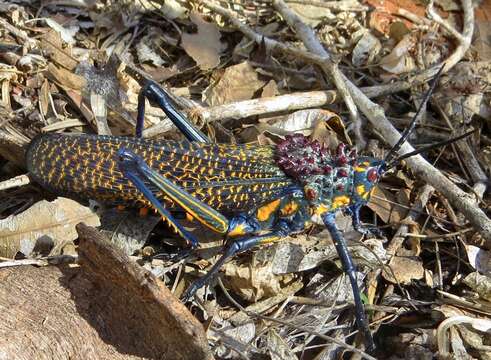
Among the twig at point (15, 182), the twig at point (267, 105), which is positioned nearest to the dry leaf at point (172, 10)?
the twig at point (267, 105)

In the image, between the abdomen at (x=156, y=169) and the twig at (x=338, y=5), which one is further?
the twig at (x=338, y=5)

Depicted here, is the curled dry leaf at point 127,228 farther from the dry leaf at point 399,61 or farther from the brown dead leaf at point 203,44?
the dry leaf at point 399,61

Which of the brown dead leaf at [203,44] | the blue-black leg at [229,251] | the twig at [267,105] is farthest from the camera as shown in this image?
the brown dead leaf at [203,44]

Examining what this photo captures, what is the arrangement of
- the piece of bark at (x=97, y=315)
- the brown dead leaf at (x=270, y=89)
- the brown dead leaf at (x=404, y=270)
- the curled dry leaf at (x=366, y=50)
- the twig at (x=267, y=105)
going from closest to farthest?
the piece of bark at (x=97, y=315)
the brown dead leaf at (x=404, y=270)
the twig at (x=267, y=105)
the brown dead leaf at (x=270, y=89)
the curled dry leaf at (x=366, y=50)

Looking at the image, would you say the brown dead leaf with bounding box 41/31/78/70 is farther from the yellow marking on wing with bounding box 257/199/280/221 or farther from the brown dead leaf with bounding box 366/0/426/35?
the brown dead leaf with bounding box 366/0/426/35

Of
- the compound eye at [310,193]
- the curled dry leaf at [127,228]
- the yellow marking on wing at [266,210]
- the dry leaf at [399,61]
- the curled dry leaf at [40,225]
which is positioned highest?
the dry leaf at [399,61]

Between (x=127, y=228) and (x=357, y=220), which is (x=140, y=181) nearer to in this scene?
(x=127, y=228)

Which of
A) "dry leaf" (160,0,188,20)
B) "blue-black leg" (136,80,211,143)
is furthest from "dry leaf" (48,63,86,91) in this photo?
"dry leaf" (160,0,188,20)
